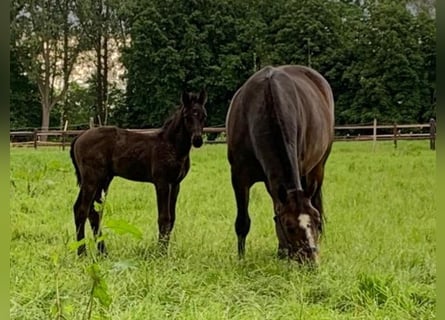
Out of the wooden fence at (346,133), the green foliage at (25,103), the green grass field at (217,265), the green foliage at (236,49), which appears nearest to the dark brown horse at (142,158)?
the green grass field at (217,265)

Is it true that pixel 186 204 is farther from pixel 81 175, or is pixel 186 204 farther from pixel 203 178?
pixel 203 178

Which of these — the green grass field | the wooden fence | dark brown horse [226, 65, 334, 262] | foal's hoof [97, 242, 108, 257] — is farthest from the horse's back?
the wooden fence

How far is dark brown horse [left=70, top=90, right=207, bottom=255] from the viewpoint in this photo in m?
4.66

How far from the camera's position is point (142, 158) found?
478 centimetres

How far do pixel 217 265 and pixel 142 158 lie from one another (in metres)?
1.49

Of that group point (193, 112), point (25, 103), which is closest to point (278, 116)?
point (193, 112)

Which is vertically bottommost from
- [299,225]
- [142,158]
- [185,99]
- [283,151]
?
[299,225]

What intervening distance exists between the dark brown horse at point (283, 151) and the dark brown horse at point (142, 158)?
0.44m

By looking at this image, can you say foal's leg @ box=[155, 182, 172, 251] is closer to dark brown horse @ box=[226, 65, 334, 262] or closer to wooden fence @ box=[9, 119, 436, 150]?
dark brown horse @ box=[226, 65, 334, 262]

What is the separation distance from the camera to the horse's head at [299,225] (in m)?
3.14

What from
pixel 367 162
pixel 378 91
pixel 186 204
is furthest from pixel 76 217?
pixel 378 91

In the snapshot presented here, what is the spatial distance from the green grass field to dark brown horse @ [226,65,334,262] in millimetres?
231

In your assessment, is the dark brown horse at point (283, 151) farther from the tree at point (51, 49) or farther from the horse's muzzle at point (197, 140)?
the tree at point (51, 49)

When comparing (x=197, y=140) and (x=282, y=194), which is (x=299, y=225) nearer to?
(x=282, y=194)
